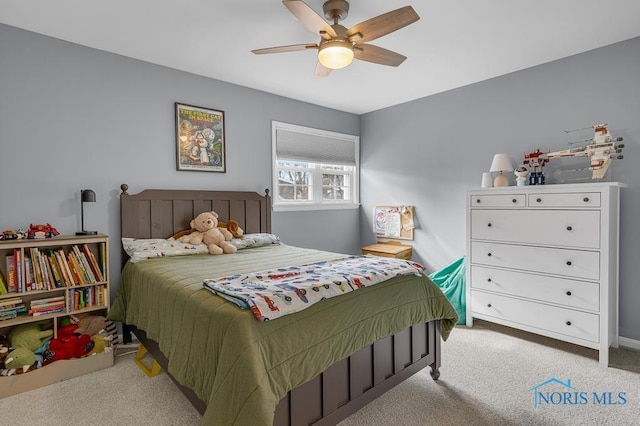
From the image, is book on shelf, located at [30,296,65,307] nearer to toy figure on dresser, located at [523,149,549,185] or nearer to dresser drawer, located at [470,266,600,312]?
dresser drawer, located at [470,266,600,312]

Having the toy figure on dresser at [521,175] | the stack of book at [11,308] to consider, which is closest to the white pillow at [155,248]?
the stack of book at [11,308]

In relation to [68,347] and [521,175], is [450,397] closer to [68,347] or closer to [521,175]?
[521,175]

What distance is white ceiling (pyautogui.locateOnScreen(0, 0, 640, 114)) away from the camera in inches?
89.4

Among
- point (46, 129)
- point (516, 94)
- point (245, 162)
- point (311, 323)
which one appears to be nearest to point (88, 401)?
point (311, 323)

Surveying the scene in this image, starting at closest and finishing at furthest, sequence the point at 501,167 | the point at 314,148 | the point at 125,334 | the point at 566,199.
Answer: the point at 566,199
the point at 125,334
the point at 501,167
the point at 314,148

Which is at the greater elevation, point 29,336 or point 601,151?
point 601,151

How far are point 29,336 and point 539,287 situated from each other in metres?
3.89

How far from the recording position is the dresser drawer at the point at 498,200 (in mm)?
2947

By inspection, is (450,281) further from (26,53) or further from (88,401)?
(26,53)

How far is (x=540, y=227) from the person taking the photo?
2.84 meters

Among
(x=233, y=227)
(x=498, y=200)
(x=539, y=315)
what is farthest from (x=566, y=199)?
(x=233, y=227)

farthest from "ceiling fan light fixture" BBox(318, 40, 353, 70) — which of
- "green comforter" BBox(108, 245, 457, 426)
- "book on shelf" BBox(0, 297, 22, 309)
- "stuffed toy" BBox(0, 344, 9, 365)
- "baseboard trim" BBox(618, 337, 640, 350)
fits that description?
"baseboard trim" BBox(618, 337, 640, 350)

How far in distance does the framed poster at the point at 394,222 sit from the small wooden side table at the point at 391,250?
0.11m

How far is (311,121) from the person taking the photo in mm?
4480
